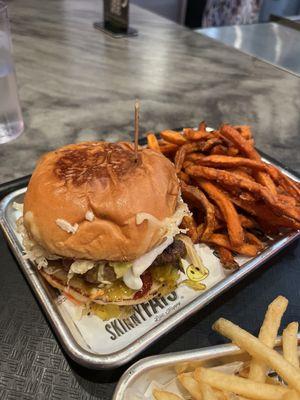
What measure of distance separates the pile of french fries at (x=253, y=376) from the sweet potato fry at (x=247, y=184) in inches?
25.1

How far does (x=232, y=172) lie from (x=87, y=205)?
2.79 feet

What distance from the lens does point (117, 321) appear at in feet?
5.54

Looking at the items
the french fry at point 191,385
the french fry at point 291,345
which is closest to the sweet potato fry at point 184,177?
the french fry at point 291,345

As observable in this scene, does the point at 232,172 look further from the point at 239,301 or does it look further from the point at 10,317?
the point at 10,317

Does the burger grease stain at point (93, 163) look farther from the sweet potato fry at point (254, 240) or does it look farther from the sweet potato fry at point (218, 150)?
the sweet potato fry at point (254, 240)

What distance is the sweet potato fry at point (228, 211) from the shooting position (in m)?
1.84

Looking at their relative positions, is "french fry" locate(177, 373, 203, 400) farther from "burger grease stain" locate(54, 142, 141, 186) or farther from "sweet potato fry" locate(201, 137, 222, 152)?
"sweet potato fry" locate(201, 137, 222, 152)

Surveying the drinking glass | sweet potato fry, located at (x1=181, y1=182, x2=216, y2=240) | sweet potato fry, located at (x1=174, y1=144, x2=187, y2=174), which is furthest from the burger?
the drinking glass

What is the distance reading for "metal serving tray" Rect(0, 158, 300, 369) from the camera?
56.9 inches

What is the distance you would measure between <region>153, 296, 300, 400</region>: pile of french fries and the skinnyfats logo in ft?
1.34

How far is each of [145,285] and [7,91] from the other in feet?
6.15

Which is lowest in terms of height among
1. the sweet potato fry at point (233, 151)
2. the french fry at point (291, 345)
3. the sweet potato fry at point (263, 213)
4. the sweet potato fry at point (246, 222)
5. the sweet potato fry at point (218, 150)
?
→ the sweet potato fry at point (246, 222)

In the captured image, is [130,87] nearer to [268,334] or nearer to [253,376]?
[268,334]

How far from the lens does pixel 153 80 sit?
13.3 feet
